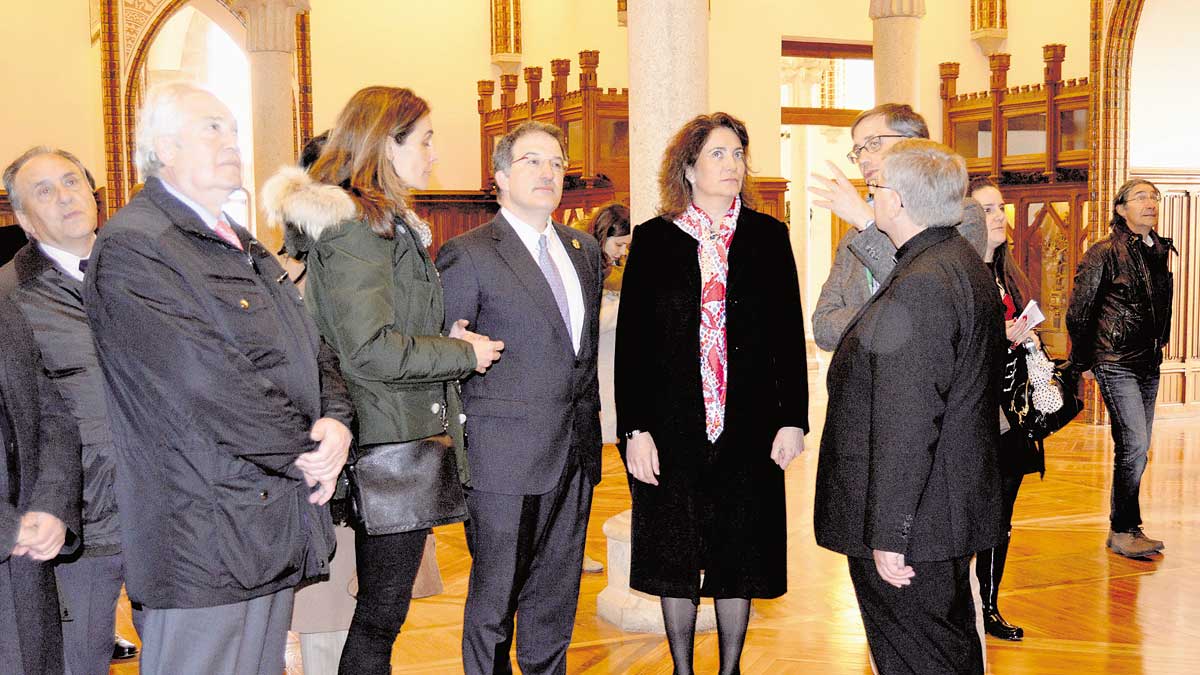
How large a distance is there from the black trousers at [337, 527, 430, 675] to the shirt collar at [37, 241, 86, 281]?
1.02 m

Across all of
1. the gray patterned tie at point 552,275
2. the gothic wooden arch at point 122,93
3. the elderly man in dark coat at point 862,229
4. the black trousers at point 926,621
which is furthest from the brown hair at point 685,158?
the gothic wooden arch at point 122,93

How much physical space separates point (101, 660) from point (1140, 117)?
31.1ft

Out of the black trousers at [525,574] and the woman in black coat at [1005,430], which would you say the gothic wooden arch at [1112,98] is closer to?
the woman in black coat at [1005,430]

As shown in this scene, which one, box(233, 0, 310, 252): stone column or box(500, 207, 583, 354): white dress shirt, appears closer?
box(500, 207, 583, 354): white dress shirt

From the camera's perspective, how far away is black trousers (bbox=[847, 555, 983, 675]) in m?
2.67

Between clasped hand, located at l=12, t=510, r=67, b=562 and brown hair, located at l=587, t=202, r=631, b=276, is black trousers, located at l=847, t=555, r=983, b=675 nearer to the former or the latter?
clasped hand, located at l=12, t=510, r=67, b=562

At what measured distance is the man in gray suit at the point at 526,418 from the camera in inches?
125

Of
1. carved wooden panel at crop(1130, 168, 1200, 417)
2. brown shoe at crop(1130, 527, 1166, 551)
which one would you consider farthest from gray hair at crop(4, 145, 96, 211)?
carved wooden panel at crop(1130, 168, 1200, 417)

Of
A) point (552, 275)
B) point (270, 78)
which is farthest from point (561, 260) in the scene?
point (270, 78)

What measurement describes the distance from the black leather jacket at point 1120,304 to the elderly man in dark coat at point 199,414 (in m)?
4.26

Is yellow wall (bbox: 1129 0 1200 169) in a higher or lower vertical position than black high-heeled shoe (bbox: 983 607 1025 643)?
higher

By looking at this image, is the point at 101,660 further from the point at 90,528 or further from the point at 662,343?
the point at 662,343

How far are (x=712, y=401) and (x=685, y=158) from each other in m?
0.73

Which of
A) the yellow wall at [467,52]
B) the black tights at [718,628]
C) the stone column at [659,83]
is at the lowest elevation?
the black tights at [718,628]
